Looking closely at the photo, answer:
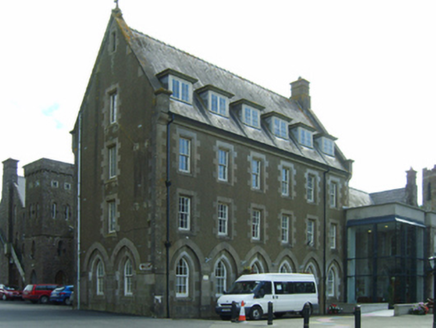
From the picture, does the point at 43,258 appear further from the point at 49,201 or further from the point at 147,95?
the point at 147,95

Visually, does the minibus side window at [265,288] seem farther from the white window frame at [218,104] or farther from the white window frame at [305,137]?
the white window frame at [305,137]

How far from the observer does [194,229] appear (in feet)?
87.6

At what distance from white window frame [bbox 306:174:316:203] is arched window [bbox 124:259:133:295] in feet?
45.4

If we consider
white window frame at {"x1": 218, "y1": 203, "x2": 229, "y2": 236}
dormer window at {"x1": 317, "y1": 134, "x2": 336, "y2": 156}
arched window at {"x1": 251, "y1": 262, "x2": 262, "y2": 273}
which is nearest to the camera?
white window frame at {"x1": 218, "y1": 203, "x2": 229, "y2": 236}

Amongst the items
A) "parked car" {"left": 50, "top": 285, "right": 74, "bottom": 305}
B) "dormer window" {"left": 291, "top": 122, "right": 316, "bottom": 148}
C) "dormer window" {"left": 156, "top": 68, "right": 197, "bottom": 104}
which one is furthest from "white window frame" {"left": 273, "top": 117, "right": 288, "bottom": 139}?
"parked car" {"left": 50, "top": 285, "right": 74, "bottom": 305}

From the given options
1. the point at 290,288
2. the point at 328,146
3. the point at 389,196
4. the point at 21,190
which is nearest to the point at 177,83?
the point at 290,288

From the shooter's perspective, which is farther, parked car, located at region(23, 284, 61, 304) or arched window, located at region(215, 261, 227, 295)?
parked car, located at region(23, 284, 61, 304)

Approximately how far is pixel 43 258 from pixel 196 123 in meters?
30.7

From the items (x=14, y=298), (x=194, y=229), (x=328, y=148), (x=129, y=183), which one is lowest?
(x=14, y=298)

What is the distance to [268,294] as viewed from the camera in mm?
24859

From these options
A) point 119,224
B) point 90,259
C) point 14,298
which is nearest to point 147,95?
point 119,224

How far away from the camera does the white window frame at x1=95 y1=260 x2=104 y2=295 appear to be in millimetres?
28719

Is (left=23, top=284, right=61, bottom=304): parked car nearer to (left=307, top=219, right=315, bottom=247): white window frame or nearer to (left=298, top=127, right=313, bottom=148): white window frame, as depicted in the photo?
(left=307, top=219, right=315, bottom=247): white window frame

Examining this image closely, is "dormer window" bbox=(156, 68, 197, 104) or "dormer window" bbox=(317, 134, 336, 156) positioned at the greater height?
"dormer window" bbox=(156, 68, 197, 104)
